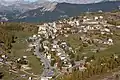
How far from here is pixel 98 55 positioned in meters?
194

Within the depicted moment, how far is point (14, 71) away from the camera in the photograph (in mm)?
166875

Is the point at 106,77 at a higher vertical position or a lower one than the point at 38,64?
higher

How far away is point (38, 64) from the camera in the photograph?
18412 cm

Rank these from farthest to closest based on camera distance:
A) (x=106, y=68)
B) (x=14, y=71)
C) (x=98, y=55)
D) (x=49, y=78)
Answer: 1. (x=98, y=55)
2. (x=14, y=71)
3. (x=49, y=78)
4. (x=106, y=68)

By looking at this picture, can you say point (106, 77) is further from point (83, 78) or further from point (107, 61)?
point (107, 61)

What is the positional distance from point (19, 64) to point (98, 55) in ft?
136

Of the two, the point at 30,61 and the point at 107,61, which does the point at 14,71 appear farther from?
the point at 107,61

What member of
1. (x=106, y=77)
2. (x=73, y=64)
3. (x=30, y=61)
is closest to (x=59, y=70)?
(x=73, y=64)

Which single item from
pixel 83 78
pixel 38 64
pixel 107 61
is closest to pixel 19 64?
pixel 38 64

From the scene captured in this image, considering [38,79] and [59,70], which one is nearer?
[38,79]

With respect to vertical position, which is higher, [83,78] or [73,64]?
[83,78]

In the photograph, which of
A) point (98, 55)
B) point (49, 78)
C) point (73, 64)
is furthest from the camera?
point (98, 55)

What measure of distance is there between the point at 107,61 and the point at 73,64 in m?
29.9

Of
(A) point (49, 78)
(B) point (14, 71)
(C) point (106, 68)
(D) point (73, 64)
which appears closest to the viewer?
(C) point (106, 68)
